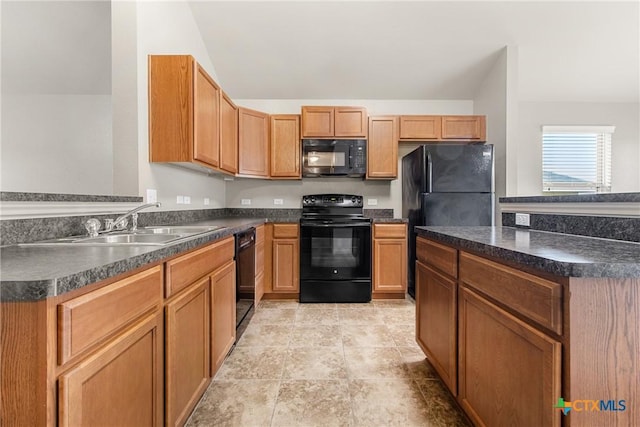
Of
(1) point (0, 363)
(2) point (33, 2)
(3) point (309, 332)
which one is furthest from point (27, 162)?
(3) point (309, 332)

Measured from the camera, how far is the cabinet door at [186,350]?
3.66 ft

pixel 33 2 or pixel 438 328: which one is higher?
pixel 33 2

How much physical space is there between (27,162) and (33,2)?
1324 millimetres

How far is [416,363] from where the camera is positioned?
6.17ft

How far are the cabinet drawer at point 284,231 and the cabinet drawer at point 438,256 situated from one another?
1574 mm

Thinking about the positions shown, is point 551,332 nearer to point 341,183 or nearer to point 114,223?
point 114,223

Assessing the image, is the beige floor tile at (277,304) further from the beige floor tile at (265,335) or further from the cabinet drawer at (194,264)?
the cabinet drawer at (194,264)

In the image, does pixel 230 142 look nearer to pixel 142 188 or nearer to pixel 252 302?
pixel 142 188

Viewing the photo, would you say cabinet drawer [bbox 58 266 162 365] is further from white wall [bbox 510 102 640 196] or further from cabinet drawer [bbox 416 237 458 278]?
white wall [bbox 510 102 640 196]

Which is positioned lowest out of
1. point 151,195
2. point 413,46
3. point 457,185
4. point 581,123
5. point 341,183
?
point 151,195

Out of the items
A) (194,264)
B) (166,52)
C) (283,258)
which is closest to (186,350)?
(194,264)

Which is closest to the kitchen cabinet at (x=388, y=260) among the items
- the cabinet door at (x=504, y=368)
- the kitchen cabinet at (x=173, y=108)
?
the cabinet door at (x=504, y=368)

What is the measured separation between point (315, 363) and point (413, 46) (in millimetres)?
3314

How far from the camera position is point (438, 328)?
5.17ft
